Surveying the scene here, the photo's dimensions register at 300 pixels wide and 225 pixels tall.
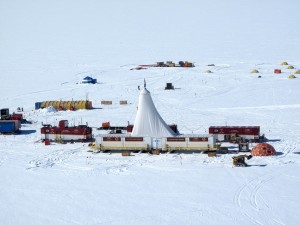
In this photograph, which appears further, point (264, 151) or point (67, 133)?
point (67, 133)

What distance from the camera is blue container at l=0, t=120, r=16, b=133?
113ft

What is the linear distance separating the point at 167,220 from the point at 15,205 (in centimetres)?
668

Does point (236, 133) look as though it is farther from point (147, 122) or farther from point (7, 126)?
point (7, 126)

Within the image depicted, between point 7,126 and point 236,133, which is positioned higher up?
point 7,126

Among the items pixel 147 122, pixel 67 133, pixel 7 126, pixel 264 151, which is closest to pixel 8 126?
pixel 7 126

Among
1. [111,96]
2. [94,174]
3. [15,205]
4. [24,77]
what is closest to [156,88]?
[111,96]

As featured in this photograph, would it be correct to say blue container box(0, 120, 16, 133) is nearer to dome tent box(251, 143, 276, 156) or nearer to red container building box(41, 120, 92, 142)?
red container building box(41, 120, 92, 142)

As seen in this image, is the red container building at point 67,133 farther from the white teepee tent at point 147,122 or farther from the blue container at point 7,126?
the white teepee tent at point 147,122

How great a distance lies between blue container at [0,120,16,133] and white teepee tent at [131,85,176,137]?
427 inches

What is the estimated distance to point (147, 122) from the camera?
93.1 feet

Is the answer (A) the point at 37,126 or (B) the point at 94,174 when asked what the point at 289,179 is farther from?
(A) the point at 37,126

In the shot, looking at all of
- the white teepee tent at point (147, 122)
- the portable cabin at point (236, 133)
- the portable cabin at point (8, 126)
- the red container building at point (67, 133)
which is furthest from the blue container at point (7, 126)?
the portable cabin at point (236, 133)

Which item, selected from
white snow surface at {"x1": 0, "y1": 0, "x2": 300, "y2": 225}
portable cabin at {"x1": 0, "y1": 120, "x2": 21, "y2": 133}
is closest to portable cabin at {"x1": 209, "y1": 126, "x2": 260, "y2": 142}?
white snow surface at {"x1": 0, "y1": 0, "x2": 300, "y2": 225}

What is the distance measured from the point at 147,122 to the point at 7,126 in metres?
12.1
